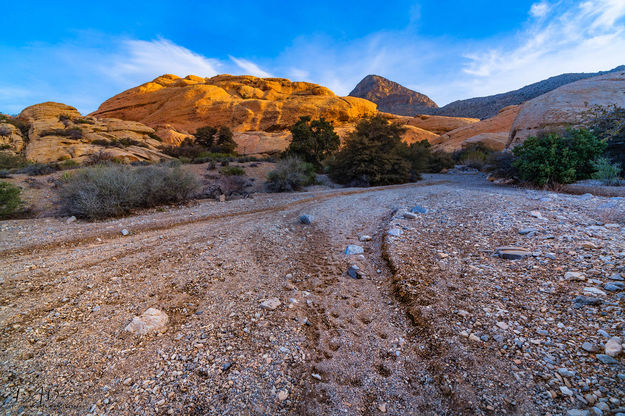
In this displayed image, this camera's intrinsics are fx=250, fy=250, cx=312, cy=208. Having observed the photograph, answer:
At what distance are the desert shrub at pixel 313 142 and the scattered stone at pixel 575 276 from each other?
1783cm

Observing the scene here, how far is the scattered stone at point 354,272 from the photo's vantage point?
318cm

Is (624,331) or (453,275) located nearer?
(624,331)

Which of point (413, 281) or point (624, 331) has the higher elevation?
point (624, 331)

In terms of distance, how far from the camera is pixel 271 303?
8.48 feet

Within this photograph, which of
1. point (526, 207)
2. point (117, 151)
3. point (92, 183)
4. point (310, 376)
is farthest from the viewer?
point (117, 151)

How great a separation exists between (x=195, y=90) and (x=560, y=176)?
51.5 meters

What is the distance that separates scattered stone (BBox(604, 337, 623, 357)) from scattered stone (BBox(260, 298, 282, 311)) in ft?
7.96

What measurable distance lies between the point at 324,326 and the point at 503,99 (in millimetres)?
61690

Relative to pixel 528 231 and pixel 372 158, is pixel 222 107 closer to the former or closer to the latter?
pixel 372 158

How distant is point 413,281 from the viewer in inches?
112

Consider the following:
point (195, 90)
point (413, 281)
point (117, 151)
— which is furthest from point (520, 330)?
point (195, 90)

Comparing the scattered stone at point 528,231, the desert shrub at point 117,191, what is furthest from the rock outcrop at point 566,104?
the desert shrub at point 117,191

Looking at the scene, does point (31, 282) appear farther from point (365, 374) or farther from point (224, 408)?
point (365, 374)

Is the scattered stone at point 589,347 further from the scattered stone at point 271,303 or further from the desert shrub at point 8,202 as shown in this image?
the desert shrub at point 8,202
